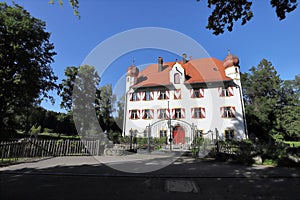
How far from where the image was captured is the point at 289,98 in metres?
27.0

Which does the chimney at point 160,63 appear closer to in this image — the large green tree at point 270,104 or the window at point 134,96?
the window at point 134,96

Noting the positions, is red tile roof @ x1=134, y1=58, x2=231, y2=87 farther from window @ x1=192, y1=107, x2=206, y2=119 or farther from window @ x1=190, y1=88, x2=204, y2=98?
window @ x1=192, y1=107, x2=206, y2=119

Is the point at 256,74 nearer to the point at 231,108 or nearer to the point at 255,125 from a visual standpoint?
the point at 255,125

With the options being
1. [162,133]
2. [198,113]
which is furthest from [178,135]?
[198,113]

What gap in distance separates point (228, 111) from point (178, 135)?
268 inches

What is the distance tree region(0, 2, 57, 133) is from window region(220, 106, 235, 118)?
20987 millimetres

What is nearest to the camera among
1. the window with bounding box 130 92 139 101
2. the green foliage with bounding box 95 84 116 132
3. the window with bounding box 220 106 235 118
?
the window with bounding box 220 106 235 118

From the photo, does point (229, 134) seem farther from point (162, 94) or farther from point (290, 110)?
point (290, 110)

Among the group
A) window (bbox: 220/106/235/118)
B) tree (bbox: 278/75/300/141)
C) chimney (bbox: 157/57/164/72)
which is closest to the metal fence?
window (bbox: 220/106/235/118)

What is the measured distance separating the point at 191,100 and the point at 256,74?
703 inches

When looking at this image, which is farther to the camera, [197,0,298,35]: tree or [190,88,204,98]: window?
[190,88,204,98]: window

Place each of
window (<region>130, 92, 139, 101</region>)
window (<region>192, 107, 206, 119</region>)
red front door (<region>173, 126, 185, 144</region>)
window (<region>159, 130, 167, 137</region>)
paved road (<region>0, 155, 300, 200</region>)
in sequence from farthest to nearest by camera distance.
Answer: window (<region>130, 92, 139, 101</region>) → window (<region>159, 130, 167, 137</region>) → red front door (<region>173, 126, 185, 144</region>) → window (<region>192, 107, 206, 119</region>) → paved road (<region>0, 155, 300, 200</region>)

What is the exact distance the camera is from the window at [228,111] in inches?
710

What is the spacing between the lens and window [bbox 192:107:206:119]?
744 inches
